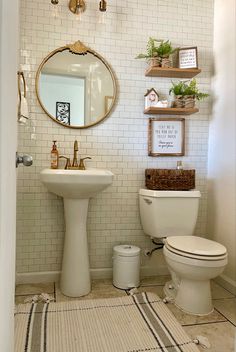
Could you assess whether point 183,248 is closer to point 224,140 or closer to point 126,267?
point 126,267

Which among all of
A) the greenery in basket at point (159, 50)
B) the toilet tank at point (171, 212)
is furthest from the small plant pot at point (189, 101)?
the toilet tank at point (171, 212)

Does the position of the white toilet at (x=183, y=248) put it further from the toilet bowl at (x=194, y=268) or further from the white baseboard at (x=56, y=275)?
the white baseboard at (x=56, y=275)

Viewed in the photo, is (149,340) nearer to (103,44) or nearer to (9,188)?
(9,188)

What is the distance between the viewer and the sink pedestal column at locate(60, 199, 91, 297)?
2055 millimetres

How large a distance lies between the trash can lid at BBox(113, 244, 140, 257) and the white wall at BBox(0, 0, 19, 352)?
55.0 inches

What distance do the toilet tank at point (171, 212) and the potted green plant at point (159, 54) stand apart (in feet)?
3.33

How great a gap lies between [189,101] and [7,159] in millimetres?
1872

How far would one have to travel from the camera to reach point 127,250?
223cm

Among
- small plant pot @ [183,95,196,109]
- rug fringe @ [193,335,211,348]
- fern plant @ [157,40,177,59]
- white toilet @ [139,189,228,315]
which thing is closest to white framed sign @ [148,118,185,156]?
small plant pot @ [183,95,196,109]

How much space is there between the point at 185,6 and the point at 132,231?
196cm

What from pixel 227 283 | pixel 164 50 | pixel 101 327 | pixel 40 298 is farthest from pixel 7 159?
pixel 227 283

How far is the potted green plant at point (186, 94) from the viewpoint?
7.58 ft

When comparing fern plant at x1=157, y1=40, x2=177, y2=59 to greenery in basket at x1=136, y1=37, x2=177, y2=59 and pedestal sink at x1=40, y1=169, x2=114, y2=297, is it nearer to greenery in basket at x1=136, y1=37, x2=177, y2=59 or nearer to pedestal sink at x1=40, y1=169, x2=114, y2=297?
greenery in basket at x1=136, y1=37, x2=177, y2=59

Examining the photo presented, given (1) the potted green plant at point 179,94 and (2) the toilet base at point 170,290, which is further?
(1) the potted green plant at point 179,94
